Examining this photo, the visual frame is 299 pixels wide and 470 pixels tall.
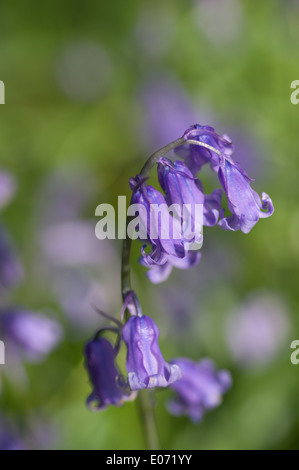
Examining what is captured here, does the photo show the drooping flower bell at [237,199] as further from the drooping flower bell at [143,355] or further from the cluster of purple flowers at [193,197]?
the drooping flower bell at [143,355]

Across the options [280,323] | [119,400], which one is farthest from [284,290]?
[119,400]

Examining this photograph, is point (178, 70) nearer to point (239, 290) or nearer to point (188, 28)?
point (188, 28)

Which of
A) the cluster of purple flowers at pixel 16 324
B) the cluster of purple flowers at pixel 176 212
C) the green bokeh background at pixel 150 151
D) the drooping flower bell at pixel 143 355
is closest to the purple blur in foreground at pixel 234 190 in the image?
the cluster of purple flowers at pixel 176 212

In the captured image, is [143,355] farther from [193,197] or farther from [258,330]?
[258,330]

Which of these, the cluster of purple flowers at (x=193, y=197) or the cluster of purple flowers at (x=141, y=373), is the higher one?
the cluster of purple flowers at (x=193, y=197)

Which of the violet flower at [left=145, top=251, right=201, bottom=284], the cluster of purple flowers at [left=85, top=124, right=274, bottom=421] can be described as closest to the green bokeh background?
the violet flower at [left=145, top=251, right=201, bottom=284]

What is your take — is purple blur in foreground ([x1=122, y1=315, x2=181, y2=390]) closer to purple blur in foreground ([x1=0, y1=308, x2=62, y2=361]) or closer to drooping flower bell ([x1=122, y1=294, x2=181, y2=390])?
drooping flower bell ([x1=122, y1=294, x2=181, y2=390])
